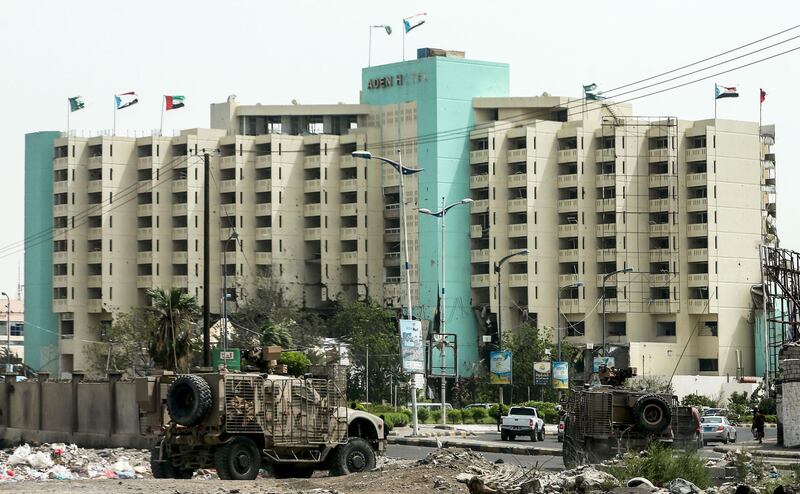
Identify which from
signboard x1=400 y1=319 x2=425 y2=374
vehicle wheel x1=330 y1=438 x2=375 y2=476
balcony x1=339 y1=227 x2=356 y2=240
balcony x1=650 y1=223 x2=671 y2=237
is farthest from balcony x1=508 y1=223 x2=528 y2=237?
vehicle wheel x1=330 y1=438 x2=375 y2=476

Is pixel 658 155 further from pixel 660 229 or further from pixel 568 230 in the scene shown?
pixel 568 230

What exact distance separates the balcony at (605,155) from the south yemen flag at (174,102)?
30928 mm

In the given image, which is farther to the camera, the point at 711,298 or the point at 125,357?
the point at 711,298

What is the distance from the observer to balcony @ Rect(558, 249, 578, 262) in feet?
403

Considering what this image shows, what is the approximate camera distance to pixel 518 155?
122500mm

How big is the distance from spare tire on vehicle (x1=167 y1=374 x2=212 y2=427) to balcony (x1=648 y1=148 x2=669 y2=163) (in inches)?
3635

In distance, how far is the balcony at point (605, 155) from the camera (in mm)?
121062

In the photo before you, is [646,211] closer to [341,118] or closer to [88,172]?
[341,118]

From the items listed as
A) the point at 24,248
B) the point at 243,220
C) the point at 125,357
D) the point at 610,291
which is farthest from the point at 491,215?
the point at 24,248

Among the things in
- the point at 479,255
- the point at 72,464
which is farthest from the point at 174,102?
the point at 72,464

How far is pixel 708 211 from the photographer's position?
11931cm

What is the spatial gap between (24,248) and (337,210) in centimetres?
2557

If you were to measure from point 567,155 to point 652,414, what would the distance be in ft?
289

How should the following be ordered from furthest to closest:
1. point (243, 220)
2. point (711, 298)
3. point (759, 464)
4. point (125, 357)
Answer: point (243, 220), point (711, 298), point (125, 357), point (759, 464)
